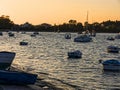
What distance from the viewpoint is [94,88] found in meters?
48.3

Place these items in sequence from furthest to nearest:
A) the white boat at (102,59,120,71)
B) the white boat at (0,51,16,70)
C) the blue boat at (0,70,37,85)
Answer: the white boat at (102,59,120,71) → the white boat at (0,51,16,70) → the blue boat at (0,70,37,85)

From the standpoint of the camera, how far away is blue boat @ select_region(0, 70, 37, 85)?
40938 mm

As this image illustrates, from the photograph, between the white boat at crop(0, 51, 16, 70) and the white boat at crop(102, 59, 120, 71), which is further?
the white boat at crop(102, 59, 120, 71)

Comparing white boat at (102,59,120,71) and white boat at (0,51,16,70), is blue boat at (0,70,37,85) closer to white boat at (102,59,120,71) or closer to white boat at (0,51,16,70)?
white boat at (0,51,16,70)

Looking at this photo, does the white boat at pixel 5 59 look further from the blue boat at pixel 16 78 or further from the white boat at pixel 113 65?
the white boat at pixel 113 65

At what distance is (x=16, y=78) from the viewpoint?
4106 cm

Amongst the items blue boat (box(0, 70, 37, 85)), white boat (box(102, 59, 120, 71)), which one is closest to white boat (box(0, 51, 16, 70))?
blue boat (box(0, 70, 37, 85))

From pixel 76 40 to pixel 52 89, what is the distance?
5875 inches

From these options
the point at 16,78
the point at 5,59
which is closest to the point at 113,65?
the point at 5,59

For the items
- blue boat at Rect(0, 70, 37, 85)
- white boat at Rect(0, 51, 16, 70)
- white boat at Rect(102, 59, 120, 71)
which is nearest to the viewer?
blue boat at Rect(0, 70, 37, 85)

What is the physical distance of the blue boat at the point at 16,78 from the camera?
40.9 meters

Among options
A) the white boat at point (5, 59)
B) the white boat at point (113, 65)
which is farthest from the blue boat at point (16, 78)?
the white boat at point (113, 65)

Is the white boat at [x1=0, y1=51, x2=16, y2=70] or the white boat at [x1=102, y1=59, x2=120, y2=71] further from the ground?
the white boat at [x1=0, y1=51, x2=16, y2=70]

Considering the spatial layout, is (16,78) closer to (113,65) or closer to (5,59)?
(5,59)
